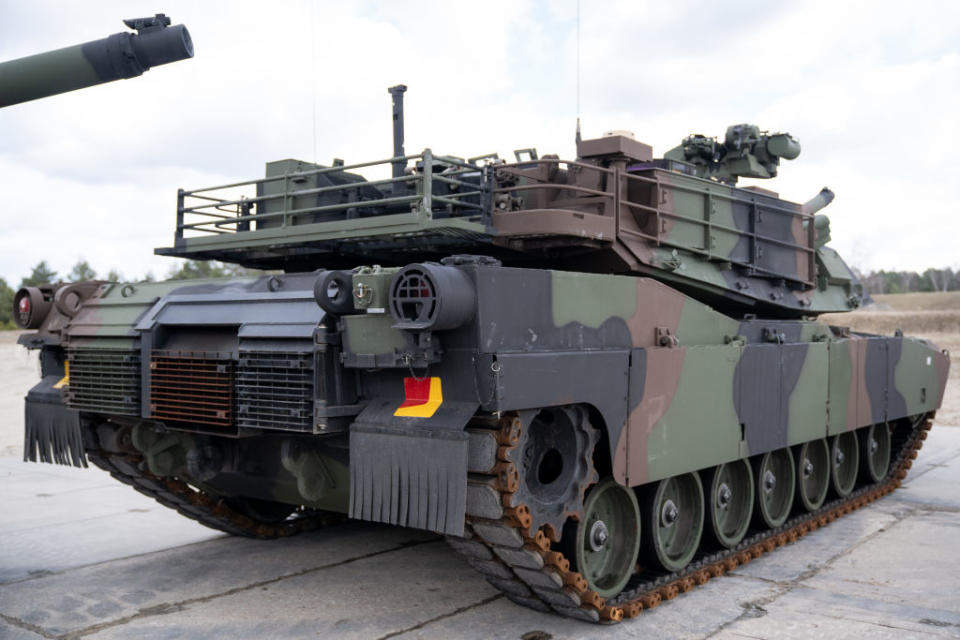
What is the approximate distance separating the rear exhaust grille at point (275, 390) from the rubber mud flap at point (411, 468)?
34cm

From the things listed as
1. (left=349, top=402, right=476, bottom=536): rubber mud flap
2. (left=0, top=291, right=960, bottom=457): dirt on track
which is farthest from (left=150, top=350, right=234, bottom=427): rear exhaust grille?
(left=0, top=291, right=960, bottom=457): dirt on track

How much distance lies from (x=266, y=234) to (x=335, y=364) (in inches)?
88.2

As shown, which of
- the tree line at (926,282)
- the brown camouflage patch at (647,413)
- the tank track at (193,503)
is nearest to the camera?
the brown camouflage patch at (647,413)

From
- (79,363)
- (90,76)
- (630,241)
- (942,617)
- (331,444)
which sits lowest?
(942,617)

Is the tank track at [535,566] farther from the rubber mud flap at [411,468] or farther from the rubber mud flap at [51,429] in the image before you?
the rubber mud flap at [51,429]

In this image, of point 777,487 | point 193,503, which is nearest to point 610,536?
point 777,487

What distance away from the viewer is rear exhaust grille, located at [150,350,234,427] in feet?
19.2

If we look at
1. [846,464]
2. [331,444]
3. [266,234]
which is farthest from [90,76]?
[846,464]

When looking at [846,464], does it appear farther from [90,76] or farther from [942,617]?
[90,76]

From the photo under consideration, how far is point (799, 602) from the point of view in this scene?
6.34m

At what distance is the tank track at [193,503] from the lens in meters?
7.39

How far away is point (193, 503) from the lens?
771 cm

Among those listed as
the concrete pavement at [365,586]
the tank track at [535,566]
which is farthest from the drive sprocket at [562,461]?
the concrete pavement at [365,586]

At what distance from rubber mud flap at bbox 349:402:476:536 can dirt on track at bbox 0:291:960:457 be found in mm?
4929
